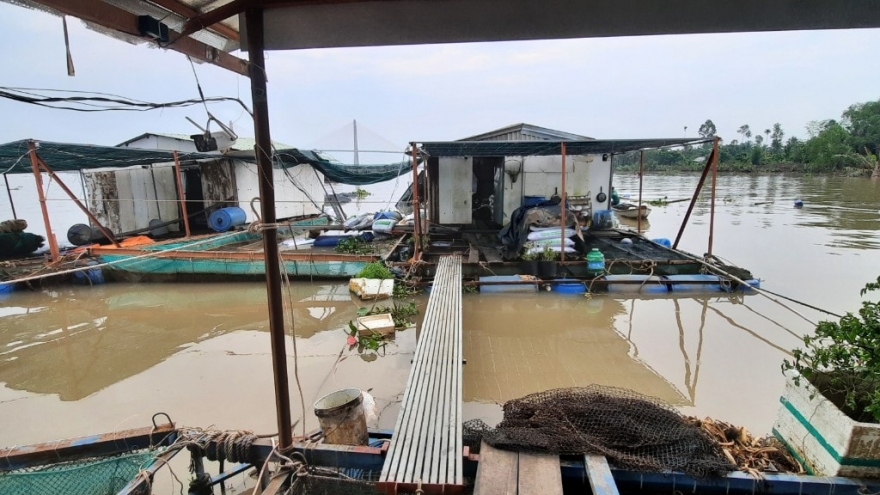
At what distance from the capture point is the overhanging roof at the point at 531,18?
7.37ft

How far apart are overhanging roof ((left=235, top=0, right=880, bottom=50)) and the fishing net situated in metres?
2.56

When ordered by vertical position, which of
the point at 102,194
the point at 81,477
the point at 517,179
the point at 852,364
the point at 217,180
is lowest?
the point at 81,477

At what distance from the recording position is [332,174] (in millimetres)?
12227

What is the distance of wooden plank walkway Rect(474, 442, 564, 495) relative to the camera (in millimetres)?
2170

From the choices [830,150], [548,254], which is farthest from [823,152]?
[548,254]

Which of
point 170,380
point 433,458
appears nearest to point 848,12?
point 433,458

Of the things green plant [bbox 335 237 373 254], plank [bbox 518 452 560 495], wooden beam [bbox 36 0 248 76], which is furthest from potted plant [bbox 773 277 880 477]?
green plant [bbox 335 237 373 254]

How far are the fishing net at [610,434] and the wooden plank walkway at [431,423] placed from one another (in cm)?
24

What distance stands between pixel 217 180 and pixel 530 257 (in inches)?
409

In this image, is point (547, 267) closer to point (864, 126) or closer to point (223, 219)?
point (223, 219)

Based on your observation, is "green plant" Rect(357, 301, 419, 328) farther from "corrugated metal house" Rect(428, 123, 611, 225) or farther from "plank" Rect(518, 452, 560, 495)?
"corrugated metal house" Rect(428, 123, 611, 225)

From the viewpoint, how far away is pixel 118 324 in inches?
269

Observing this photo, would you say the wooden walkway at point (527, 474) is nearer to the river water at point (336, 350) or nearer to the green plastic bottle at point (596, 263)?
the river water at point (336, 350)

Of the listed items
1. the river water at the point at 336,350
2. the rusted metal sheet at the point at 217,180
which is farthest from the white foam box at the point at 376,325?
the rusted metal sheet at the point at 217,180
